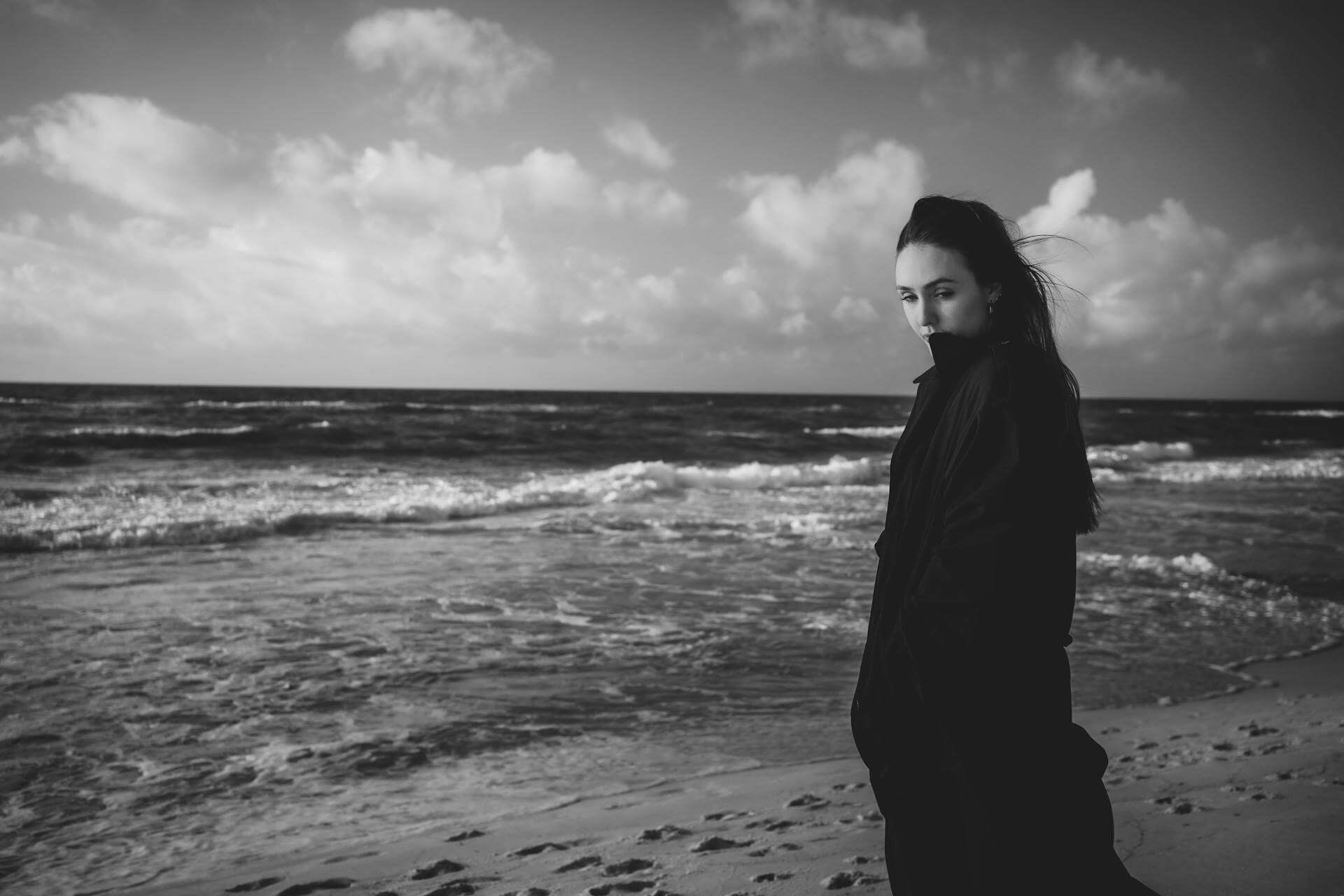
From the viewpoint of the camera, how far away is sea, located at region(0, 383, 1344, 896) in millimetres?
4500

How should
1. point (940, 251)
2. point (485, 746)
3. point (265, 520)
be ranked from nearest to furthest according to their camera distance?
point (940, 251) → point (485, 746) → point (265, 520)

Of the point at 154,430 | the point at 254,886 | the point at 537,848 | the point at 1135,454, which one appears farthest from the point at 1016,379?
the point at 1135,454

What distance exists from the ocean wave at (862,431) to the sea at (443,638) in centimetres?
2137

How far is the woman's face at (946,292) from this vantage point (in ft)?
6.19

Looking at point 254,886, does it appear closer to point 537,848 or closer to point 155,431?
point 537,848

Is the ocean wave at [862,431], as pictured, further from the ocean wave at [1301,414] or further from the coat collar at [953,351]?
the ocean wave at [1301,414]

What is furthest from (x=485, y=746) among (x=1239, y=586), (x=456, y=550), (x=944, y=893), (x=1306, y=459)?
(x=1306, y=459)

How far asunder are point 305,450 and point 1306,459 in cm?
3756

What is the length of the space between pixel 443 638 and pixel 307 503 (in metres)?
9.75

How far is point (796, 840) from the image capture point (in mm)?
3797

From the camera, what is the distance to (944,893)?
1.73 m

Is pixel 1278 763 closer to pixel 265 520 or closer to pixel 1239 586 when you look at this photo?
pixel 1239 586

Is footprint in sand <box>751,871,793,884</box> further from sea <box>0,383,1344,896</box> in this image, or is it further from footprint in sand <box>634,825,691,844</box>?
sea <box>0,383,1344,896</box>

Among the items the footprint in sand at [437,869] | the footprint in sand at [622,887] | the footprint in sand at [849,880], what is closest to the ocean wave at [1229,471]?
the footprint in sand at [849,880]
